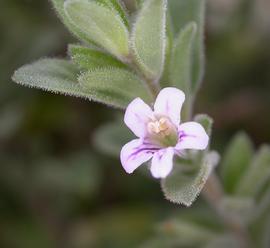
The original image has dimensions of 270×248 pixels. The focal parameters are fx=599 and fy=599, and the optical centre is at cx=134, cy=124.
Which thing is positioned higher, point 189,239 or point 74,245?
point 189,239

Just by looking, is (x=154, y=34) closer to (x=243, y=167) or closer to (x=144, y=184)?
(x=243, y=167)

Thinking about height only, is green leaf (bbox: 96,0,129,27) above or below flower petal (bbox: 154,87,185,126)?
above

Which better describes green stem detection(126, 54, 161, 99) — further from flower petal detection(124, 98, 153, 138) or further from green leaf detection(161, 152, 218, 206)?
green leaf detection(161, 152, 218, 206)

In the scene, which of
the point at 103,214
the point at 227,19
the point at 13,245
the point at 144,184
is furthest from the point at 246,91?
the point at 13,245

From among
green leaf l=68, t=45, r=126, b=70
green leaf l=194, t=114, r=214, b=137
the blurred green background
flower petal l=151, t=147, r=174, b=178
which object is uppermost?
green leaf l=68, t=45, r=126, b=70

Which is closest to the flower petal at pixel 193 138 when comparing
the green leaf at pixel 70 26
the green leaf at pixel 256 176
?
the green leaf at pixel 70 26

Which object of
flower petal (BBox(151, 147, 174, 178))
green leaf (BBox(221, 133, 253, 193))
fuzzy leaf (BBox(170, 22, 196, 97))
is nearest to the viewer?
flower petal (BBox(151, 147, 174, 178))

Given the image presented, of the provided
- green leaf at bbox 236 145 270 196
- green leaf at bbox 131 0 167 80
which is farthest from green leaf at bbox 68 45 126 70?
green leaf at bbox 236 145 270 196
